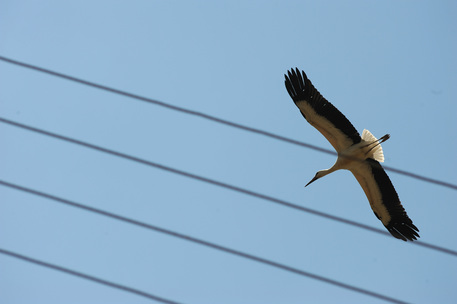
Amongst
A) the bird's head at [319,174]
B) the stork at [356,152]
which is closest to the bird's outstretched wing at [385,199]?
the stork at [356,152]

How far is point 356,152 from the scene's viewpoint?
11.4m

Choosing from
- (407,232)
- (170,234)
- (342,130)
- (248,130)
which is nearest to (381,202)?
(407,232)

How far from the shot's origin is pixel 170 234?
4578mm

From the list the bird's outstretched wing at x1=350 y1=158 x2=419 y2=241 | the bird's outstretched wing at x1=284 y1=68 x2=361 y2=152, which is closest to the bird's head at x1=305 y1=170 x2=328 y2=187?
the bird's outstretched wing at x1=350 y1=158 x2=419 y2=241

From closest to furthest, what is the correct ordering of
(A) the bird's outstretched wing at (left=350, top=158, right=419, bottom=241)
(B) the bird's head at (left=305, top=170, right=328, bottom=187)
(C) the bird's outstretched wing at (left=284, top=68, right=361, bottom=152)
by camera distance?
(C) the bird's outstretched wing at (left=284, top=68, right=361, bottom=152) < (A) the bird's outstretched wing at (left=350, top=158, right=419, bottom=241) < (B) the bird's head at (left=305, top=170, right=328, bottom=187)

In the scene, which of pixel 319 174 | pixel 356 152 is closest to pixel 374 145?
pixel 356 152

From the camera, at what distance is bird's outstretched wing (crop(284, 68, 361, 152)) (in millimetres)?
10914

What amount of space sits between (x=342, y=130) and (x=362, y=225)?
6637 mm

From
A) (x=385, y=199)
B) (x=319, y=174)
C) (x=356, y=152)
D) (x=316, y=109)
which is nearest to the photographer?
(x=316, y=109)

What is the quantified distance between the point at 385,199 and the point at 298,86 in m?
2.65

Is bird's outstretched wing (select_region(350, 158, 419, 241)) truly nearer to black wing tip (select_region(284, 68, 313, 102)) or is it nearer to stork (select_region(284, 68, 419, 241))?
stork (select_region(284, 68, 419, 241))

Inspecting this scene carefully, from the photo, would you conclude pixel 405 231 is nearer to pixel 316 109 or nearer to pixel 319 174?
pixel 319 174

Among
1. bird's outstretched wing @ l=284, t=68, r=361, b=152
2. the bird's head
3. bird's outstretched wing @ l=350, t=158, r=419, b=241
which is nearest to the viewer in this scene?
bird's outstretched wing @ l=284, t=68, r=361, b=152

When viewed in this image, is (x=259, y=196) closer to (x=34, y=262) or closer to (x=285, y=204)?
(x=285, y=204)
